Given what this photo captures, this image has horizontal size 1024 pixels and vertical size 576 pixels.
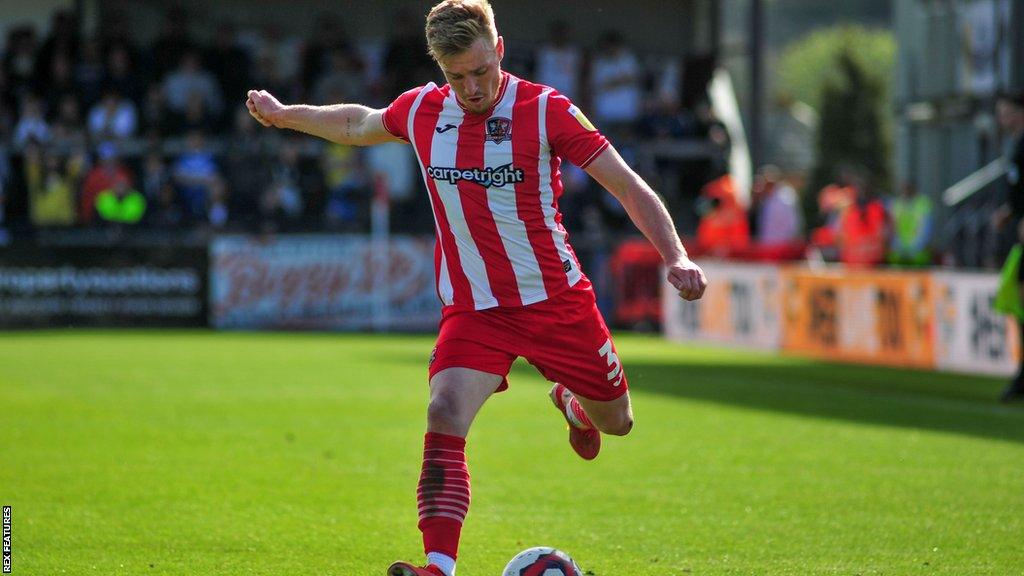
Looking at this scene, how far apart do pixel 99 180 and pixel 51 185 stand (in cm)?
77

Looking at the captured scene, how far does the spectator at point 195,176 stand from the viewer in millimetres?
23906

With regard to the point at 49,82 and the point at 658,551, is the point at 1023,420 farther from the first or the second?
the point at 49,82

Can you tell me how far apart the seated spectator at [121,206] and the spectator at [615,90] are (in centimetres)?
722

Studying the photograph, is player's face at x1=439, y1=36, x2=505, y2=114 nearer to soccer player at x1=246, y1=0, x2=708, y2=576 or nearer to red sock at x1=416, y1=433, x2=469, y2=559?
soccer player at x1=246, y1=0, x2=708, y2=576

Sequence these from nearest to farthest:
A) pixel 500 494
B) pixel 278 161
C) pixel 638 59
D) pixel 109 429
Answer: pixel 500 494, pixel 109 429, pixel 278 161, pixel 638 59

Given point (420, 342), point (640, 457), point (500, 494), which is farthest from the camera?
point (420, 342)

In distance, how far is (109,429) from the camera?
10695 mm

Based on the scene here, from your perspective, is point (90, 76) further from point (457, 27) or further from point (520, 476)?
point (457, 27)

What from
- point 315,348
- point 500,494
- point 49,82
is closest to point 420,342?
point 315,348

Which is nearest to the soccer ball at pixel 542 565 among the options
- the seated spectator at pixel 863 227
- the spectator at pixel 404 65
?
the seated spectator at pixel 863 227

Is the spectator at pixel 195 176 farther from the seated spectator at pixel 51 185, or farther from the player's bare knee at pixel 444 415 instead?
the player's bare knee at pixel 444 415

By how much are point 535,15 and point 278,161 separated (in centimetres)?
753

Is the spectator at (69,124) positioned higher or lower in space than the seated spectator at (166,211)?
higher

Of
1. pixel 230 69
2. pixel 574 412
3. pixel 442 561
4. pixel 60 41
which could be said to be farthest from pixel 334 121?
pixel 60 41
